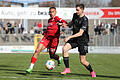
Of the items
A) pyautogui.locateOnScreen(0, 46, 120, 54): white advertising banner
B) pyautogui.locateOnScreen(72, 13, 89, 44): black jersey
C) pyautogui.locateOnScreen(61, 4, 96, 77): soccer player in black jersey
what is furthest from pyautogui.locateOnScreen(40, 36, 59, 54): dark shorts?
pyautogui.locateOnScreen(0, 46, 120, 54): white advertising banner

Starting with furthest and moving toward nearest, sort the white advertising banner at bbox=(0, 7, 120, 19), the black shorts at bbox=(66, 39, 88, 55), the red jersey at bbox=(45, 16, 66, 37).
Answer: the white advertising banner at bbox=(0, 7, 120, 19) → the red jersey at bbox=(45, 16, 66, 37) → the black shorts at bbox=(66, 39, 88, 55)

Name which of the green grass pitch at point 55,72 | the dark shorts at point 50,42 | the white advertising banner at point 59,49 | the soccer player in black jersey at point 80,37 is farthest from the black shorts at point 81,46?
the white advertising banner at point 59,49

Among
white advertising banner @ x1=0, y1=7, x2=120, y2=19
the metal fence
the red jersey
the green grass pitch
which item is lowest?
the metal fence

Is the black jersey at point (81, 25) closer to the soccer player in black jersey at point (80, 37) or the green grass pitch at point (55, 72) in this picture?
the soccer player in black jersey at point (80, 37)

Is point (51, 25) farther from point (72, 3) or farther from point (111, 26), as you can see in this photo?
point (72, 3)

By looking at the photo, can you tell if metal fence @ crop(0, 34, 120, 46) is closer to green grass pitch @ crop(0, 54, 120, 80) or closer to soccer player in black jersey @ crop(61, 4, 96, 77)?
green grass pitch @ crop(0, 54, 120, 80)

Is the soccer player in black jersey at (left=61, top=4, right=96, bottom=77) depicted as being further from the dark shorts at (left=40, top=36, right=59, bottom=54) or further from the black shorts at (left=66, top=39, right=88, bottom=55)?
the dark shorts at (left=40, top=36, right=59, bottom=54)

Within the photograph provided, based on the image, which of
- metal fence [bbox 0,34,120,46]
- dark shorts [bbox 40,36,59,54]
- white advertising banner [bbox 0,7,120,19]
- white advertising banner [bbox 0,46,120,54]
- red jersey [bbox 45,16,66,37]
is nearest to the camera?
dark shorts [bbox 40,36,59,54]

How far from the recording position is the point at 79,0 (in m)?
29.4

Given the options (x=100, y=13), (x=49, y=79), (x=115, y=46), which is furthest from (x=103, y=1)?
(x=49, y=79)

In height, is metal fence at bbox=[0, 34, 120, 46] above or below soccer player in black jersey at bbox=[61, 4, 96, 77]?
below

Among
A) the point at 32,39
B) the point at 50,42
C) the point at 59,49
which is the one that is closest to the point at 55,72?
the point at 50,42

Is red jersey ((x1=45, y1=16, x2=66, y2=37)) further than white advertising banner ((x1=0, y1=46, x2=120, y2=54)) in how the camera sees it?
No

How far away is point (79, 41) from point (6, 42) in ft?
50.8
